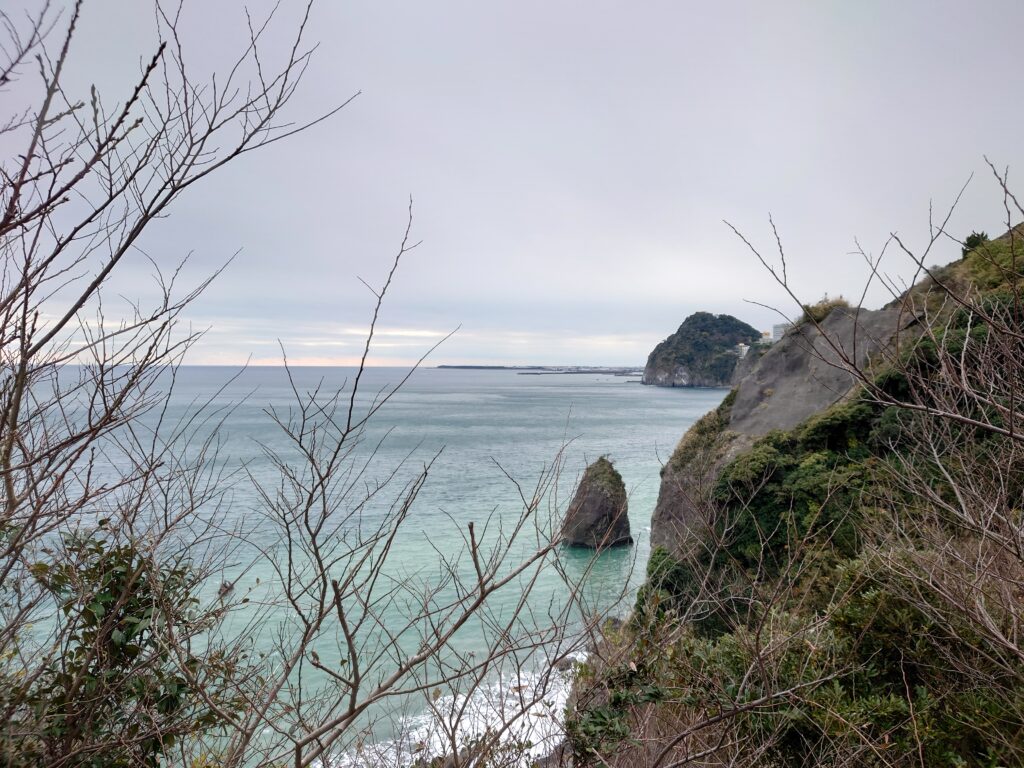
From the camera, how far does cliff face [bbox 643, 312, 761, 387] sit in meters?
131

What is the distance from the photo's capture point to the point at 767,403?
2155 centimetres

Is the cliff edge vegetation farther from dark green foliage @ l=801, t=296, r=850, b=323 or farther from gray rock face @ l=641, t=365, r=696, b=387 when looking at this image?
gray rock face @ l=641, t=365, r=696, b=387

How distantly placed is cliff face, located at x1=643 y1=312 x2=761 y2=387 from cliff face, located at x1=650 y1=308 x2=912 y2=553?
107173 millimetres

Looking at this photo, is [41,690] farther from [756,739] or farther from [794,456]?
[794,456]

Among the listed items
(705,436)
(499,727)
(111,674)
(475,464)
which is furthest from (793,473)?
(475,464)

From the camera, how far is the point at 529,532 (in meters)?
23.5

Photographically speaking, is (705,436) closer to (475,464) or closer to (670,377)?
(475,464)

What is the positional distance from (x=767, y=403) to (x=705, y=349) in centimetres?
11940

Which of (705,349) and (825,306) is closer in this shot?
(825,306)

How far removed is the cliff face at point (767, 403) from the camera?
19.0 metres

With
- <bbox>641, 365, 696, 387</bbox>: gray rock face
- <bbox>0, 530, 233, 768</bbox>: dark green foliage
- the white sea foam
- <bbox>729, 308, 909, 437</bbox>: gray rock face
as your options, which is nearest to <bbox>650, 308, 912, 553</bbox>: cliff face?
<bbox>729, 308, 909, 437</bbox>: gray rock face

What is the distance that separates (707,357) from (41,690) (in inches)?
5515

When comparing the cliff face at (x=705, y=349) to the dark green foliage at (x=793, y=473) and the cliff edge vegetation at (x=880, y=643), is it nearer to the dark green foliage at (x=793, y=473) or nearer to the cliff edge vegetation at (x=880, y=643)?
the dark green foliage at (x=793, y=473)

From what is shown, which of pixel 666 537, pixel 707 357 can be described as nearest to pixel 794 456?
pixel 666 537
